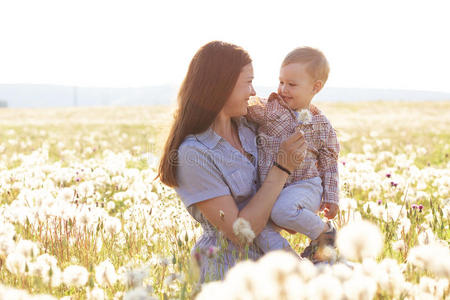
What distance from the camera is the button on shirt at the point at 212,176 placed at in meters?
3.45

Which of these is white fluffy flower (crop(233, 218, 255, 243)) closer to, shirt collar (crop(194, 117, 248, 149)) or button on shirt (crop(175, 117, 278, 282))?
button on shirt (crop(175, 117, 278, 282))

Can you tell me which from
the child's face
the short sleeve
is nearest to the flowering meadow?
the short sleeve

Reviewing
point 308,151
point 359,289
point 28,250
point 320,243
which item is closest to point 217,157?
point 308,151

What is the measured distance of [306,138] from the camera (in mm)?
4020

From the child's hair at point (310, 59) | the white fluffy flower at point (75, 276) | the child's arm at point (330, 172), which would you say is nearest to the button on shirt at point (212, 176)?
the child's arm at point (330, 172)

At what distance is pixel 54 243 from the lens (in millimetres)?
3941

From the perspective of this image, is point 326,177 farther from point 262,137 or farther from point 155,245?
point 155,245

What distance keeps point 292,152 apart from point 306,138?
2.07ft

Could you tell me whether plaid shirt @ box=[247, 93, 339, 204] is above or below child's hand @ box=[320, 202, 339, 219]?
above

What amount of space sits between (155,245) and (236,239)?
76cm

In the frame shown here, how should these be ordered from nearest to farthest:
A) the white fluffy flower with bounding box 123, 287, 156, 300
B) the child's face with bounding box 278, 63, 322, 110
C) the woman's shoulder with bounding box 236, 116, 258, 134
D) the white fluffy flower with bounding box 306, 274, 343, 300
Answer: the white fluffy flower with bounding box 306, 274, 343, 300 < the white fluffy flower with bounding box 123, 287, 156, 300 < the woman's shoulder with bounding box 236, 116, 258, 134 < the child's face with bounding box 278, 63, 322, 110

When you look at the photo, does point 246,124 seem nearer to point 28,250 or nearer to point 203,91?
point 203,91

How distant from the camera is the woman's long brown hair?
3.53m

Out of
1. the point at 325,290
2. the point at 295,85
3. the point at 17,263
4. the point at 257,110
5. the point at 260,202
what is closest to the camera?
the point at 325,290
